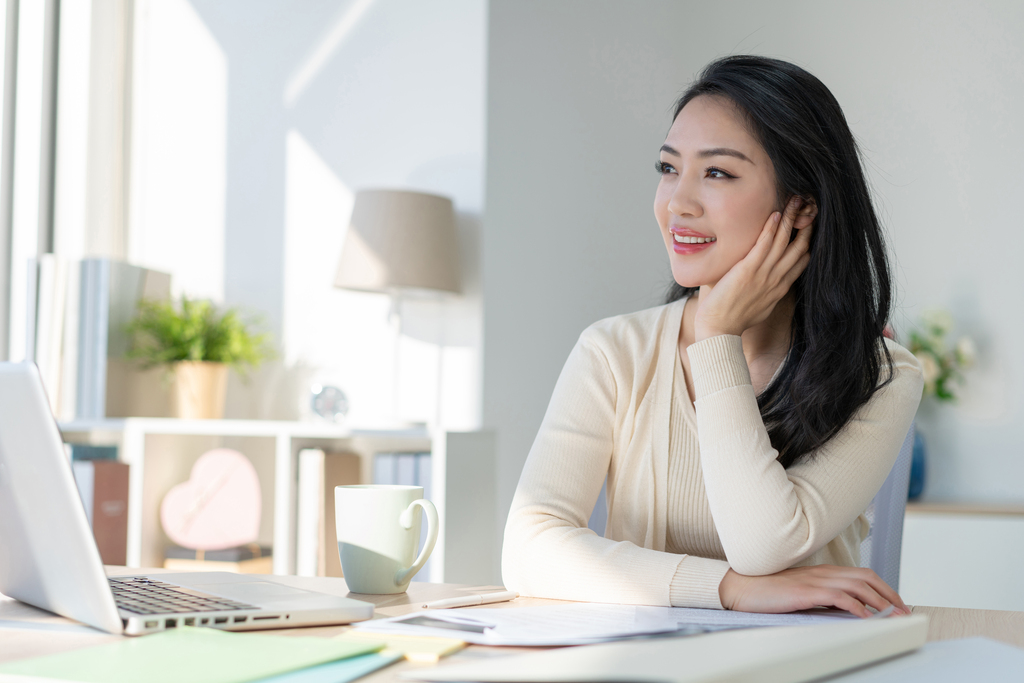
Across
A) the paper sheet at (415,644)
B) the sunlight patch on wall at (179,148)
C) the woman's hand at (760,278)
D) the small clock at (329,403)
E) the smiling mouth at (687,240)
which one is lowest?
the paper sheet at (415,644)

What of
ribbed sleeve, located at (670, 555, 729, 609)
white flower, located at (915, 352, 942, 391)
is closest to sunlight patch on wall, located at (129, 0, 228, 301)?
ribbed sleeve, located at (670, 555, 729, 609)

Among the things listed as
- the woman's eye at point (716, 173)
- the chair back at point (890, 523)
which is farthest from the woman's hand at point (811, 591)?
the woman's eye at point (716, 173)

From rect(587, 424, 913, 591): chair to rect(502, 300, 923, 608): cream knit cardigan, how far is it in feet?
0.09

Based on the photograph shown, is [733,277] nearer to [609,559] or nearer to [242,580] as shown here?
[609,559]

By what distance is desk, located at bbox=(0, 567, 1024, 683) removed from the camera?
0.66 m

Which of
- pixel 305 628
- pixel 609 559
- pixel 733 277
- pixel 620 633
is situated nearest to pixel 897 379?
pixel 733 277

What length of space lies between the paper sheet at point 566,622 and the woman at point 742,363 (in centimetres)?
23

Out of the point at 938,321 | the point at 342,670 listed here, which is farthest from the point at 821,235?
the point at 938,321

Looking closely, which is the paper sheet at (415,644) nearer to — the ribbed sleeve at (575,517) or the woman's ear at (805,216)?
the ribbed sleeve at (575,517)

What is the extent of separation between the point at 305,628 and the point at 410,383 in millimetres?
1728

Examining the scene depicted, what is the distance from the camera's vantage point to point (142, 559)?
224 cm

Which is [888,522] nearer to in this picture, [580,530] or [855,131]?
[580,530]

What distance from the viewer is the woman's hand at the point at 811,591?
0.88 meters

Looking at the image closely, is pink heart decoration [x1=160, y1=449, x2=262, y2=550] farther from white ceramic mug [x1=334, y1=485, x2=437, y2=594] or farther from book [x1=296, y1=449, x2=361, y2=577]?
white ceramic mug [x1=334, y1=485, x2=437, y2=594]
